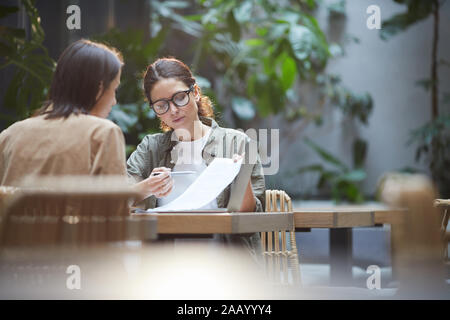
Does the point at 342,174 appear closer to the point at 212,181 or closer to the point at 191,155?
the point at 191,155

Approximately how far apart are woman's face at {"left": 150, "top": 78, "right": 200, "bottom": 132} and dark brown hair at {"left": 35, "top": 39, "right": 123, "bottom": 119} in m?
0.41

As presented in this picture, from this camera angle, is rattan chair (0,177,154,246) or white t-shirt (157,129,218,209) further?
white t-shirt (157,129,218,209)

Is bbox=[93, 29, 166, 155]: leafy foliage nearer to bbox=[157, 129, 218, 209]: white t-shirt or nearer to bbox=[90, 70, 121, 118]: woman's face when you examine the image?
bbox=[157, 129, 218, 209]: white t-shirt

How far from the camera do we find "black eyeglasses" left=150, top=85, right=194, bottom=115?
1660 millimetres

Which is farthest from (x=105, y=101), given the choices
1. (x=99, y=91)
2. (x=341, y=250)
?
(x=341, y=250)

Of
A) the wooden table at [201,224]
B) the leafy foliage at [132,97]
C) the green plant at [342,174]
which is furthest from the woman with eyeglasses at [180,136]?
the green plant at [342,174]

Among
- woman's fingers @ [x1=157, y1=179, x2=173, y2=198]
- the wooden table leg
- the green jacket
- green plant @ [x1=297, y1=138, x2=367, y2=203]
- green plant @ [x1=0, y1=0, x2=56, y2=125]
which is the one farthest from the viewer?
green plant @ [x1=297, y1=138, x2=367, y2=203]

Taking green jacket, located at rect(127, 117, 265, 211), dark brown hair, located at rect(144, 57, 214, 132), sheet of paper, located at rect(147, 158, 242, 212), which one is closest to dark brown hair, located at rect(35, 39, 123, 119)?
sheet of paper, located at rect(147, 158, 242, 212)

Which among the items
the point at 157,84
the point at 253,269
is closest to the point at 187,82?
the point at 157,84

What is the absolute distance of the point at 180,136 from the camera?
1816mm

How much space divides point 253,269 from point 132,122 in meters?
1.64

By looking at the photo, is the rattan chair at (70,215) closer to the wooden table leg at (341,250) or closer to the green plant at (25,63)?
the green plant at (25,63)

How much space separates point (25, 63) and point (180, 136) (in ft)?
3.22

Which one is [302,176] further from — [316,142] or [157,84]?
[157,84]
